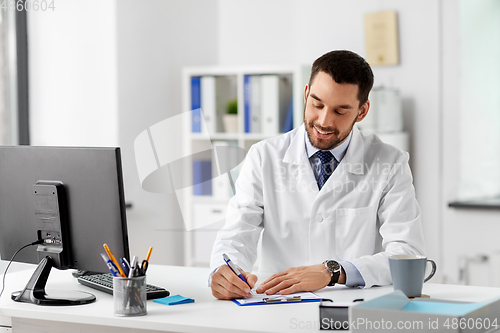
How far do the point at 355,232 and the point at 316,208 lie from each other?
137 millimetres

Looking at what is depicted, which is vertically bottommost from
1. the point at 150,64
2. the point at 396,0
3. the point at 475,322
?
the point at 475,322

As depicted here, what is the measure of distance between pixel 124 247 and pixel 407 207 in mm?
814

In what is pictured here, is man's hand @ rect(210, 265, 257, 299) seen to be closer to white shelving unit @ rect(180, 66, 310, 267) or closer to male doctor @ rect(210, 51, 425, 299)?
male doctor @ rect(210, 51, 425, 299)

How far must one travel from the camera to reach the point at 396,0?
328cm

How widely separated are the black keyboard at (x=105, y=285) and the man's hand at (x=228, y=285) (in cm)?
13

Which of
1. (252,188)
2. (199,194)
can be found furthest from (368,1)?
(252,188)

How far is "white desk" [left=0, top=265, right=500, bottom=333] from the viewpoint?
4.01 feet

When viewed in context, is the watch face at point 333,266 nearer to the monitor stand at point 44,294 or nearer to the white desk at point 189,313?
the white desk at point 189,313

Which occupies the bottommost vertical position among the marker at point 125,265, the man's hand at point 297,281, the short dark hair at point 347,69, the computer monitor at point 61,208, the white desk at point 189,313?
the white desk at point 189,313

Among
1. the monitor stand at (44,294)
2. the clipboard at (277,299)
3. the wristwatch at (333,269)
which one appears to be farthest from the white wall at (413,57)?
the monitor stand at (44,294)

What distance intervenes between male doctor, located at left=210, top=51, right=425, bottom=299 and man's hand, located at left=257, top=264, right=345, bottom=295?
0.12 m

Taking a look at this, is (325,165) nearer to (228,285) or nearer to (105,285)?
(228,285)

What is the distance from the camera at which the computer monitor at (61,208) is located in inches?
56.2

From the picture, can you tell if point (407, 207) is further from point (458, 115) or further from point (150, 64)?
point (150, 64)
